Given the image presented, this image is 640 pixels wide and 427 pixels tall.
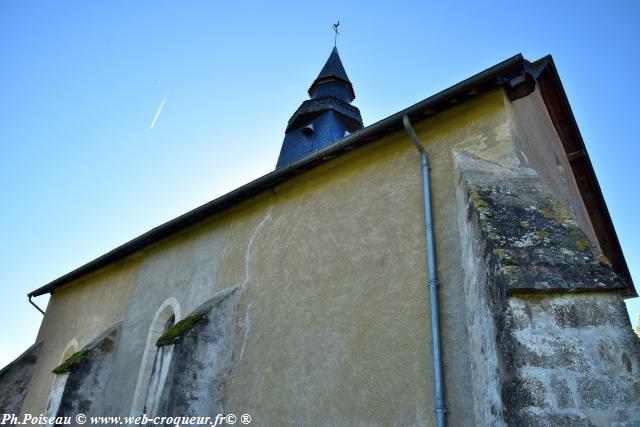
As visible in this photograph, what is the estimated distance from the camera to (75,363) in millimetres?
7992

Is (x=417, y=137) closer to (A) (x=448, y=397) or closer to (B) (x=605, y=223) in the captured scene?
(A) (x=448, y=397)

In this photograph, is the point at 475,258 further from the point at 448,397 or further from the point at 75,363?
the point at 75,363

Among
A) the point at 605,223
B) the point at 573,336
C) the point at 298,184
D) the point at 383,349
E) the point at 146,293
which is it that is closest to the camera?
the point at 573,336

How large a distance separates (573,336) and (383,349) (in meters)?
2.21

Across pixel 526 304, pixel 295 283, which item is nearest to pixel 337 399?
pixel 295 283

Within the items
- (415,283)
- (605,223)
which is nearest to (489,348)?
(415,283)

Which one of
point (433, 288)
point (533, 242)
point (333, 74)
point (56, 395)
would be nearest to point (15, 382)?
point (56, 395)

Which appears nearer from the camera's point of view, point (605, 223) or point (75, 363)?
point (75, 363)

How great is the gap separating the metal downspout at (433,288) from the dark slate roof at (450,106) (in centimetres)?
50

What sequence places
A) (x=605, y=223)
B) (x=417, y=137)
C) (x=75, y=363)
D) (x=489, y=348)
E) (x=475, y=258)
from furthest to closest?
1. (x=605, y=223)
2. (x=75, y=363)
3. (x=417, y=137)
4. (x=475, y=258)
5. (x=489, y=348)

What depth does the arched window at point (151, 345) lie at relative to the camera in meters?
7.50

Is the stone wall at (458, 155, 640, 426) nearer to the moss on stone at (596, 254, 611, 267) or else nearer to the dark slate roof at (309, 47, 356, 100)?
the moss on stone at (596, 254, 611, 267)

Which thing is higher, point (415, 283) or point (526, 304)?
point (415, 283)

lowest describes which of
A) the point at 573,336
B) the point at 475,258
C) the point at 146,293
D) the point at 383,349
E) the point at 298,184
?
the point at 573,336
